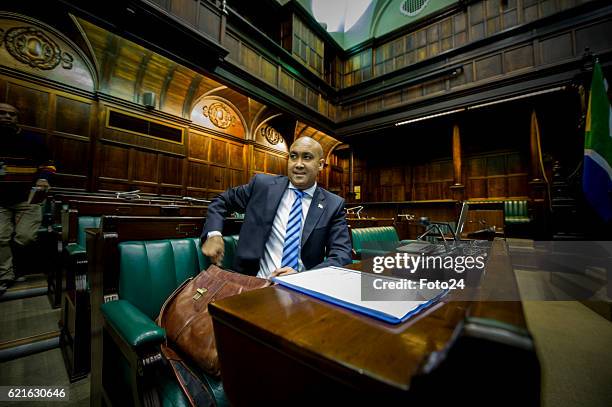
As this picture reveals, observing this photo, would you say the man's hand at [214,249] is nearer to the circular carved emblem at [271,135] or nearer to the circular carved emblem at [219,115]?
the circular carved emblem at [219,115]

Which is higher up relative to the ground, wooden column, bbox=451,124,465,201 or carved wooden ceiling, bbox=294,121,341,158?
carved wooden ceiling, bbox=294,121,341,158

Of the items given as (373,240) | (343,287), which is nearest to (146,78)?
(373,240)

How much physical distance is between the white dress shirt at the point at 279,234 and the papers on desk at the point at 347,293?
0.67 m

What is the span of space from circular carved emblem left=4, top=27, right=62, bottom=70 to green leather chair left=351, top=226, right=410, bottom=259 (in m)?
6.58

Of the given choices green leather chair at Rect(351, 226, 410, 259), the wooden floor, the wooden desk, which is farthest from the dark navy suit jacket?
the wooden floor

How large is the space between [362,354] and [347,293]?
24 centimetres

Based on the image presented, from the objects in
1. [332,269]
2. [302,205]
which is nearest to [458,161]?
[302,205]

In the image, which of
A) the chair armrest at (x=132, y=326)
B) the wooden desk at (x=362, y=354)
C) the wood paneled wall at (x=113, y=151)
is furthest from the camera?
the wood paneled wall at (x=113, y=151)

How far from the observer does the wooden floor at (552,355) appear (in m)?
1.40

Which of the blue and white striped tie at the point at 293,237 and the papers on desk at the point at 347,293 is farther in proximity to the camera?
the blue and white striped tie at the point at 293,237

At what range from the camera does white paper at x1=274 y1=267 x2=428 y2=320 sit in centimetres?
51

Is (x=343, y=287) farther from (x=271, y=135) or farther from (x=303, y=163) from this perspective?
(x=271, y=135)

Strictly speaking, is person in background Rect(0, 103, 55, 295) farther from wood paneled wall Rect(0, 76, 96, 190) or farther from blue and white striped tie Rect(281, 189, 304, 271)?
blue and white striped tie Rect(281, 189, 304, 271)

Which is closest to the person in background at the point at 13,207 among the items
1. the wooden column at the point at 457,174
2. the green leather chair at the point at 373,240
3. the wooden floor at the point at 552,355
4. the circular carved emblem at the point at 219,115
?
Result: the wooden floor at the point at 552,355
